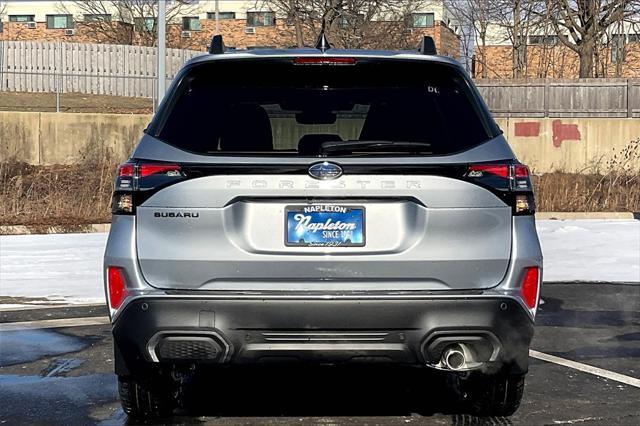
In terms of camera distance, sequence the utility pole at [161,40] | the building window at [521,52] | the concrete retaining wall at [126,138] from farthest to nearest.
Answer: the building window at [521,52], the concrete retaining wall at [126,138], the utility pole at [161,40]

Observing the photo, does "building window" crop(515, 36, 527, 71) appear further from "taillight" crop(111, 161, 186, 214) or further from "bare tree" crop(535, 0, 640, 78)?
"taillight" crop(111, 161, 186, 214)

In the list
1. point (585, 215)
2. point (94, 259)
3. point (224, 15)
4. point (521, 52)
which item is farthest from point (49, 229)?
point (224, 15)

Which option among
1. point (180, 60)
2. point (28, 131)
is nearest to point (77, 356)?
point (28, 131)

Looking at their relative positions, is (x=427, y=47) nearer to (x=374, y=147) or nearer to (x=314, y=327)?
(x=374, y=147)

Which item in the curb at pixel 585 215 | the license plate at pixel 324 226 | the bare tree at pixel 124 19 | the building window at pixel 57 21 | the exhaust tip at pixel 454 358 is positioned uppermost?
the building window at pixel 57 21

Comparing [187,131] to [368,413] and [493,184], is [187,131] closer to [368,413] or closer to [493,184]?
[493,184]

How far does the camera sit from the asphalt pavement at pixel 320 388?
5.65 meters

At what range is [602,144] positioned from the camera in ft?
85.7

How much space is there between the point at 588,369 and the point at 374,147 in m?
2.92

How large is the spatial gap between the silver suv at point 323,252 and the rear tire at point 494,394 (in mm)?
541

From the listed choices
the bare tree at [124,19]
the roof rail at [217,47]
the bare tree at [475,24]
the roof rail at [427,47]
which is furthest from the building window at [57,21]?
the roof rail at [427,47]

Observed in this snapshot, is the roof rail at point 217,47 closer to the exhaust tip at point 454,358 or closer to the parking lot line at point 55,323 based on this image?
the exhaust tip at point 454,358

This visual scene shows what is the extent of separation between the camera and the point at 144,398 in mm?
5414

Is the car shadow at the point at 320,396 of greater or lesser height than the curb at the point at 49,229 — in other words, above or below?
below
